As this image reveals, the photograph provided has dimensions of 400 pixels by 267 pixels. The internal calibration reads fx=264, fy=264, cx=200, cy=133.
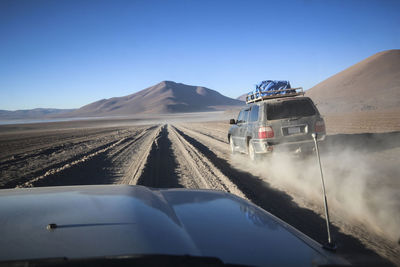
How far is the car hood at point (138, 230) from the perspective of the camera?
1.35 metres

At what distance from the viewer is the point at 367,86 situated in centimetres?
6506

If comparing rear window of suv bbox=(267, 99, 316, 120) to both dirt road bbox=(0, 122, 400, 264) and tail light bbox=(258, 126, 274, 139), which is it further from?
dirt road bbox=(0, 122, 400, 264)

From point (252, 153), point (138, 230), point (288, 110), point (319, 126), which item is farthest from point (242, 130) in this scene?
point (138, 230)

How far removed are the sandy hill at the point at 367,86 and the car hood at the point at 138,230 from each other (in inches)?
1902

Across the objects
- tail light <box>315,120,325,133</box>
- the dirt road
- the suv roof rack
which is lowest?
the dirt road

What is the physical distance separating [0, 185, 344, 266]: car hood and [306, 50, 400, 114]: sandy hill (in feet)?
158

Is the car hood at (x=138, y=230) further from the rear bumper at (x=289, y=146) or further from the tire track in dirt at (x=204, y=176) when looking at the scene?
the rear bumper at (x=289, y=146)

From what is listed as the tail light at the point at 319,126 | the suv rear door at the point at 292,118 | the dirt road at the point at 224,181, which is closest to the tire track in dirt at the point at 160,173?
the dirt road at the point at 224,181

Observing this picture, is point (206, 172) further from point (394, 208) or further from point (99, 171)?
point (394, 208)

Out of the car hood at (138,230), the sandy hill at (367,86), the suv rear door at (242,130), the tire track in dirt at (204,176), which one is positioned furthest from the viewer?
the sandy hill at (367,86)

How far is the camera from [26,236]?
141 cm

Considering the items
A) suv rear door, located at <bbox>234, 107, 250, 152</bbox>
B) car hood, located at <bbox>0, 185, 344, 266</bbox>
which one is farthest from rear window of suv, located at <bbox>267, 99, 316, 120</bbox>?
car hood, located at <bbox>0, 185, 344, 266</bbox>

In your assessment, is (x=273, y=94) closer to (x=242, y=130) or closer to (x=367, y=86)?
(x=242, y=130)

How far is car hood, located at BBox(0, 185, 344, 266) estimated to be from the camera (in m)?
1.35
